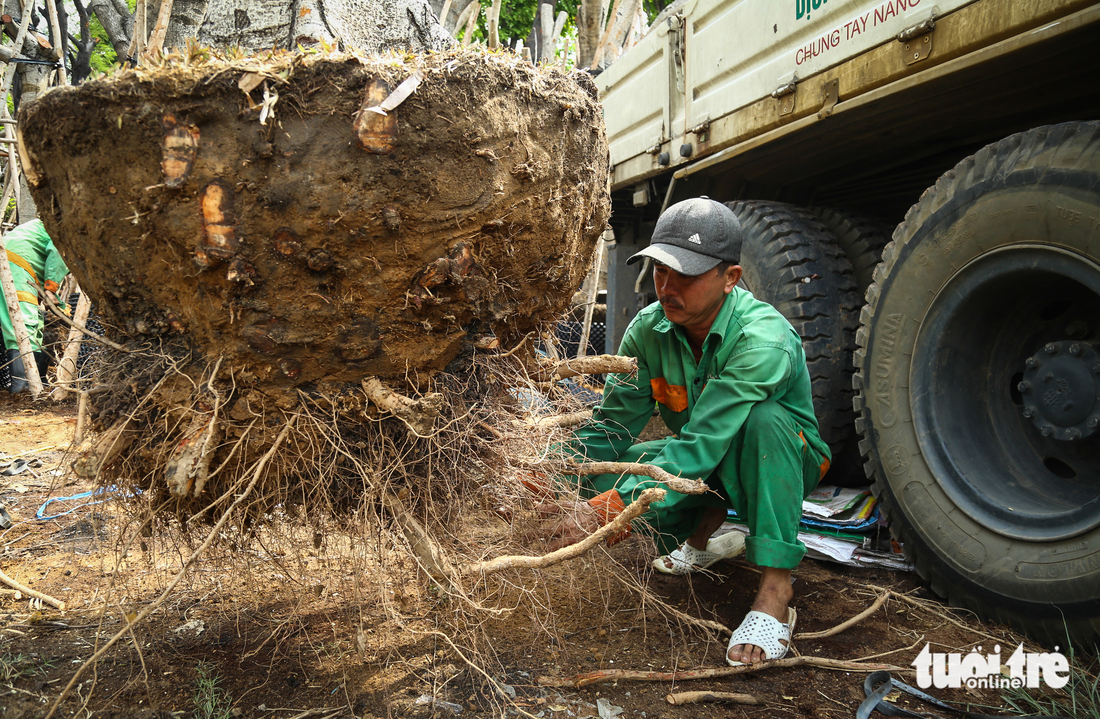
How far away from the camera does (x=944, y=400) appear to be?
2.12 meters

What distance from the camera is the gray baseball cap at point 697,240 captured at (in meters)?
2.08

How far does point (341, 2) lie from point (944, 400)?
2355 millimetres

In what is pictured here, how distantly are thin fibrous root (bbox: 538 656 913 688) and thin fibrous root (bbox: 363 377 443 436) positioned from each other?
0.79 meters

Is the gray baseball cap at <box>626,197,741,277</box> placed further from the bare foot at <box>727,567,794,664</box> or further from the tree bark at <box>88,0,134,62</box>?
the tree bark at <box>88,0,134,62</box>

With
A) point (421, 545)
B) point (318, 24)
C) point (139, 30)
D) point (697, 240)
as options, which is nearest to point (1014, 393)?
point (697, 240)

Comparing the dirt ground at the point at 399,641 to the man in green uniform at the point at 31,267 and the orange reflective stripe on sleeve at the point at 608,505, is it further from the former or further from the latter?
the man in green uniform at the point at 31,267

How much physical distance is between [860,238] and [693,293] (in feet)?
4.39

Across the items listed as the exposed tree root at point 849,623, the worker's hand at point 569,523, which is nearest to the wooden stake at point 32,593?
the worker's hand at point 569,523

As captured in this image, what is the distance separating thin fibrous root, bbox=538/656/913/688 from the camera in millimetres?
1698

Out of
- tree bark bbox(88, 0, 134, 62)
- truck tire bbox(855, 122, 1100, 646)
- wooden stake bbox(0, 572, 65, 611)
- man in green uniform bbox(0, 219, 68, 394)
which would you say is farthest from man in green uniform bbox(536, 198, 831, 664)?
tree bark bbox(88, 0, 134, 62)

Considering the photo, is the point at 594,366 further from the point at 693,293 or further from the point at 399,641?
the point at 399,641

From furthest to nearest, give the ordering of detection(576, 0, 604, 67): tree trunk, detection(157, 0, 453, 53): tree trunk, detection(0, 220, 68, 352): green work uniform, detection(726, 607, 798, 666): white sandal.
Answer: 1. detection(576, 0, 604, 67): tree trunk
2. detection(0, 220, 68, 352): green work uniform
3. detection(157, 0, 453, 53): tree trunk
4. detection(726, 607, 798, 666): white sandal

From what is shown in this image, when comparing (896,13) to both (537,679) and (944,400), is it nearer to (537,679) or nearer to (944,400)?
(944,400)

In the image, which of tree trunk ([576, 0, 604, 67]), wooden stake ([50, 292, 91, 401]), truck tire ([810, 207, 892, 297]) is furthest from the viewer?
tree trunk ([576, 0, 604, 67])
